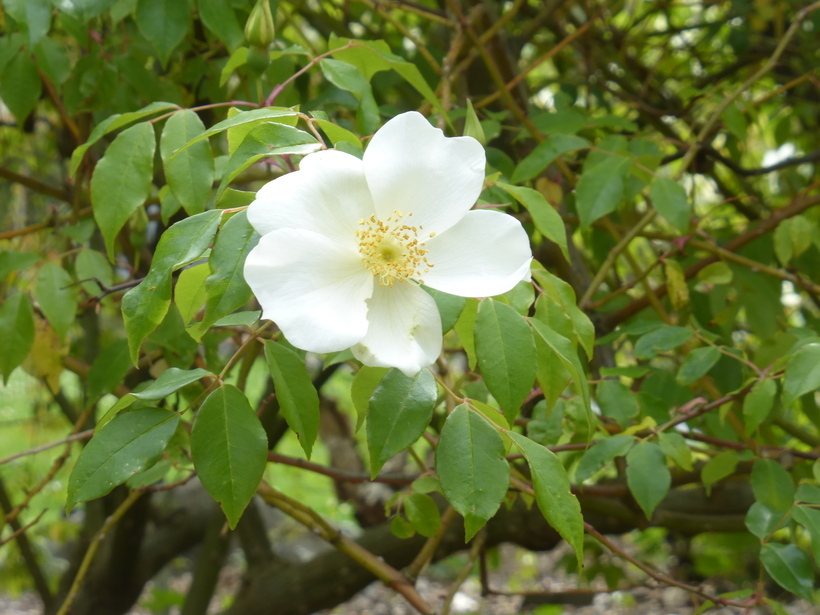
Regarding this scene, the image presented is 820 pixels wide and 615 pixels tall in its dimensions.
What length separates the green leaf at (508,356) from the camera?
675mm

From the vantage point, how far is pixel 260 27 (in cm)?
90

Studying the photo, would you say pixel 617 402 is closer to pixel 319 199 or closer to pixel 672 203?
pixel 672 203

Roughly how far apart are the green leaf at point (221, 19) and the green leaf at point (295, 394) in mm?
553

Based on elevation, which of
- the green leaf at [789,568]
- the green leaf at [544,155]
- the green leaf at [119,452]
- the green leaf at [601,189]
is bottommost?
the green leaf at [789,568]

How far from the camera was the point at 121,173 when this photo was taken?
816 mm

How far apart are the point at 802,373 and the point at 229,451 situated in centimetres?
66

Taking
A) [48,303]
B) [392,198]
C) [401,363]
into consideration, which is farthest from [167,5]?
[401,363]

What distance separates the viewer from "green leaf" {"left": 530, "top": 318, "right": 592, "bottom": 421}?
701 millimetres

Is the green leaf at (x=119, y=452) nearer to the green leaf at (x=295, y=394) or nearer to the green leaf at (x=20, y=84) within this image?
the green leaf at (x=295, y=394)

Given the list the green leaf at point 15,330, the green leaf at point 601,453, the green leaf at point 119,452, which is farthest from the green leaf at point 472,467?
the green leaf at point 15,330

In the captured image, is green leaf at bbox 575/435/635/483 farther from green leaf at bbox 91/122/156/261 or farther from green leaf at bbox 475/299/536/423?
green leaf at bbox 91/122/156/261

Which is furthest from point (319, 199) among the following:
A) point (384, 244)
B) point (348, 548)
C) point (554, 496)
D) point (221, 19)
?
point (348, 548)

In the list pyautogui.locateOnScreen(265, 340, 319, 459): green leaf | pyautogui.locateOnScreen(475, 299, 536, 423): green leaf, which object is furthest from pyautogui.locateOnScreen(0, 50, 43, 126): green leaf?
pyautogui.locateOnScreen(475, 299, 536, 423): green leaf

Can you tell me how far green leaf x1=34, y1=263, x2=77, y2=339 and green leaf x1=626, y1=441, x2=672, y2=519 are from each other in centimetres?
81
